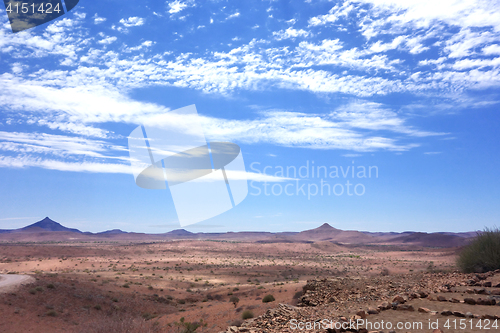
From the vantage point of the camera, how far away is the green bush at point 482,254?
18172mm

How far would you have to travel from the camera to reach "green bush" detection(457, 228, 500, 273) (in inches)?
715

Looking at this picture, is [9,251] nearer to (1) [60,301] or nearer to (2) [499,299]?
(1) [60,301]

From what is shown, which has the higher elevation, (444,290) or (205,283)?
(444,290)

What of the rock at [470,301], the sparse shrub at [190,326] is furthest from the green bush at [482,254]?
the sparse shrub at [190,326]

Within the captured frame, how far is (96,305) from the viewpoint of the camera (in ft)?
72.9

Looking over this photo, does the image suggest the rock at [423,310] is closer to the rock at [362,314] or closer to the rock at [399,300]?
the rock at [399,300]

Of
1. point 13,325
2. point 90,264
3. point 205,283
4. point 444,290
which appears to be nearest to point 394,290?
point 444,290

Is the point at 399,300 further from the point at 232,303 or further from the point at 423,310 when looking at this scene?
the point at 232,303

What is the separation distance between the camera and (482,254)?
18.8 m

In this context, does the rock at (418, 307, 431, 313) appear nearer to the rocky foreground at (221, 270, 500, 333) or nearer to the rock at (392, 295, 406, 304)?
the rocky foreground at (221, 270, 500, 333)

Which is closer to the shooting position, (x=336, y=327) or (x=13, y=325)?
(x=336, y=327)

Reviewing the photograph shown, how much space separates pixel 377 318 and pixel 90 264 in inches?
2232

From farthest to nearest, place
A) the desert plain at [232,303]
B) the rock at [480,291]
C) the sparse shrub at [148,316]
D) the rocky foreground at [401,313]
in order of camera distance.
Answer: the sparse shrub at [148,316] → the rock at [480,291] → the desert plain at [232,303] → the rocky foreground at [401,313]

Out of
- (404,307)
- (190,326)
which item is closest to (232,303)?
(190,326)
